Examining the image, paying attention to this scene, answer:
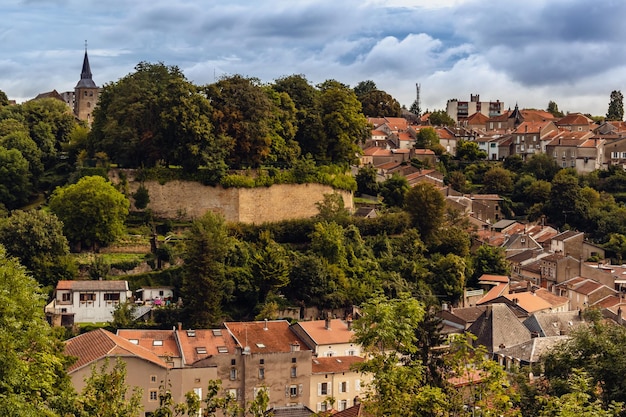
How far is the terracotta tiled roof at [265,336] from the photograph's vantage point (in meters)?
31.9

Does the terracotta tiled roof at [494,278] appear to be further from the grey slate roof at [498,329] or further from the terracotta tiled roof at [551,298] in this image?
the grey slate roof at [498,329]

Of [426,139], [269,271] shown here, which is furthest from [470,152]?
[269,271]

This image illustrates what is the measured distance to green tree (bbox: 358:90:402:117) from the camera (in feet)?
283

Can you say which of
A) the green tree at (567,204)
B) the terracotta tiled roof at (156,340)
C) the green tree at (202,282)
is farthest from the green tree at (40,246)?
the green tree at (567,204)

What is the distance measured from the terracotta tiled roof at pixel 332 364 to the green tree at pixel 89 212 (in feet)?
38.8

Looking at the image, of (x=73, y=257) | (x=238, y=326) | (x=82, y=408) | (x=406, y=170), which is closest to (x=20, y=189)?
(x=73, y=257)

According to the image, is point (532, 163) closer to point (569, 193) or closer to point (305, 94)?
point (569, 193)

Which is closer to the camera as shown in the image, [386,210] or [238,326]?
[238,326]

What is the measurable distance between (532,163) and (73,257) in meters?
40.5

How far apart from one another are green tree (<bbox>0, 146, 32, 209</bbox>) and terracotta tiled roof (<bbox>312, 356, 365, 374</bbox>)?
20.6 m

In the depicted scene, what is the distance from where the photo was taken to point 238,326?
33594mm

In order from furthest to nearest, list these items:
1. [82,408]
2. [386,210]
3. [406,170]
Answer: [406,170] → [386,210] → [82,408]

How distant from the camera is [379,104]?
87.4m

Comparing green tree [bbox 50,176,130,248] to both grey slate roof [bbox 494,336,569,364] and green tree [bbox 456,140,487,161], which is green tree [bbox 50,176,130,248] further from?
green tree [bbox 456,140,487,161]
